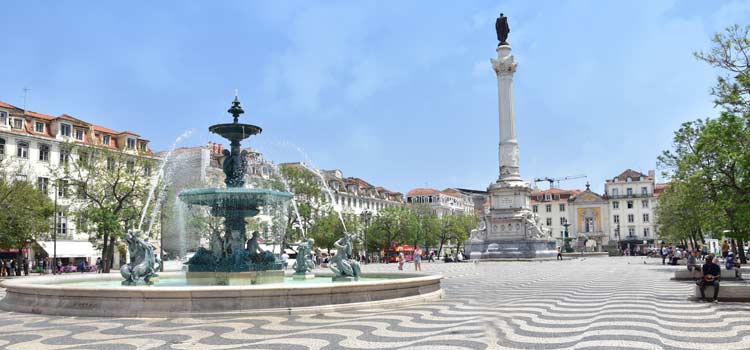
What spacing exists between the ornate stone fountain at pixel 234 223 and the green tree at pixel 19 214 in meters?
20.0

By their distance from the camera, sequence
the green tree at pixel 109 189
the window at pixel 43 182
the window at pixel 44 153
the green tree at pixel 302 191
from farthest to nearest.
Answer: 1. the green tree at pixel 302 191
2. the window at pixel 44 153
3. the window at pixel 43 182
4. the green tree at pixel 109 189

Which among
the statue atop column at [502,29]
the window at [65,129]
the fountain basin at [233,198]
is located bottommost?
the fountain basin at [233,198]

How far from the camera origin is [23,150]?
44.8 meters

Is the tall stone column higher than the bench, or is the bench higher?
the tall stone column

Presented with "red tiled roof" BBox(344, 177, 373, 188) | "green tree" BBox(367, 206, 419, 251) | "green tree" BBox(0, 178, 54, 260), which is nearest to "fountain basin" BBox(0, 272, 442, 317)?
"green tree" BBox(0, 178, 54, 260)

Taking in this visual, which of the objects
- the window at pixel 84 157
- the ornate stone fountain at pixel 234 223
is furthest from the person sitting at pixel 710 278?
the window at pixel 84 157

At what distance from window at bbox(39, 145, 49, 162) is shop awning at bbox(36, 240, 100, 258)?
623cm

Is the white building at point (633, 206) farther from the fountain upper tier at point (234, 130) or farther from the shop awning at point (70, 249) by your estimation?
the fountain upper tier at point (234, 130)

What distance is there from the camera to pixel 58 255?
146 feet

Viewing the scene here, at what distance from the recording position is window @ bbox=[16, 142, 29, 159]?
44.5m

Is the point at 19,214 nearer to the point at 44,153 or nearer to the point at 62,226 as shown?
the point at 62,226

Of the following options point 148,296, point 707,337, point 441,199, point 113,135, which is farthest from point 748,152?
point 441,199

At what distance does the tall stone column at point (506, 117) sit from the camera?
5003 centimetres

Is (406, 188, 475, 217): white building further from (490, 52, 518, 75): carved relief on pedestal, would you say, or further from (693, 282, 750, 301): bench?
(693, 282, 750, 301): bench
